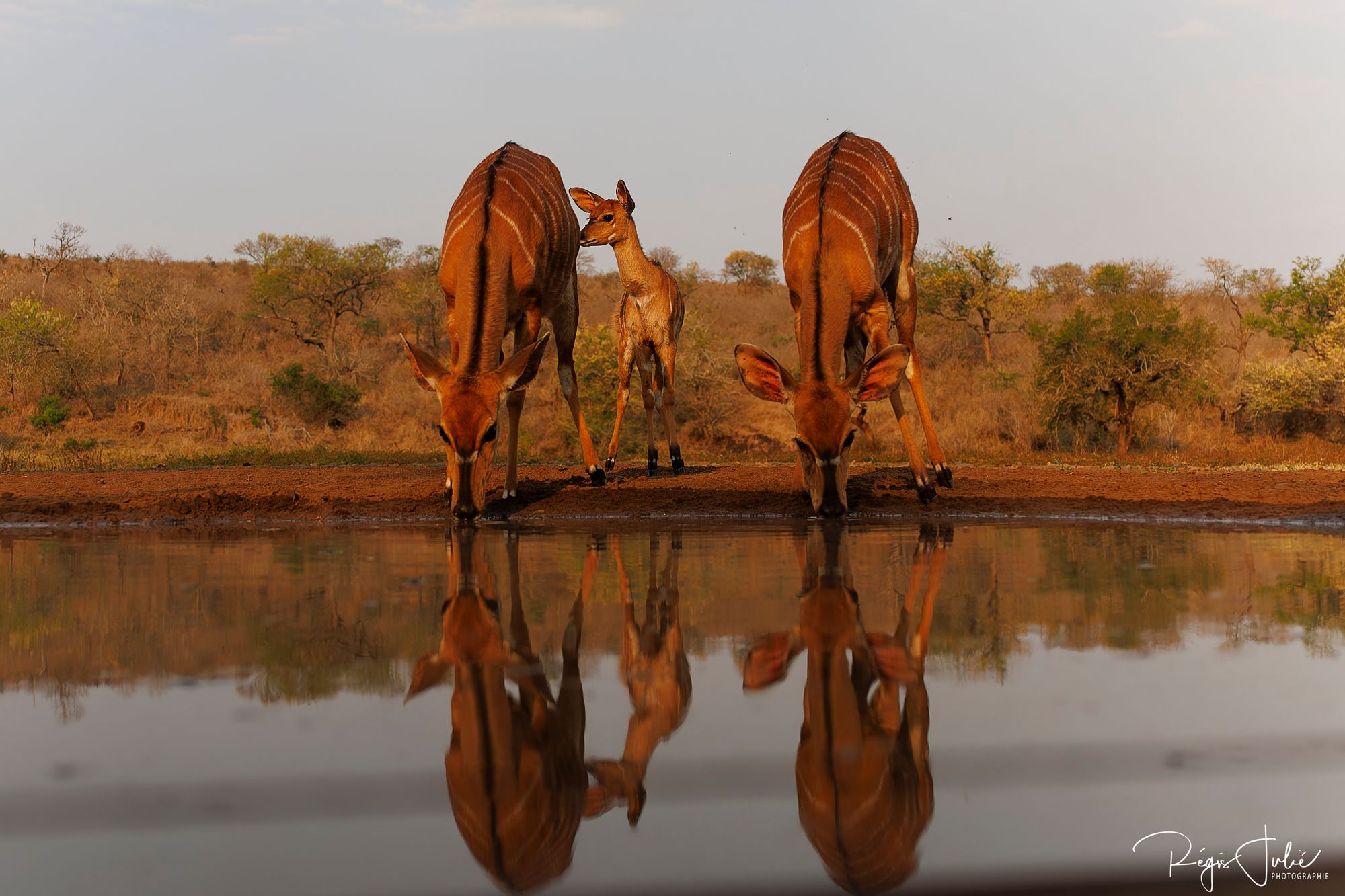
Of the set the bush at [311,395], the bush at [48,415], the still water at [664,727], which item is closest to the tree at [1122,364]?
the still water at [664,727]

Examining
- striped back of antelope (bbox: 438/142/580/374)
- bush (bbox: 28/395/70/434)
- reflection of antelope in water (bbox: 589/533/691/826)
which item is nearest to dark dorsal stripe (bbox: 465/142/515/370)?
striped back of antelope (bbox: 438/142/580/374)

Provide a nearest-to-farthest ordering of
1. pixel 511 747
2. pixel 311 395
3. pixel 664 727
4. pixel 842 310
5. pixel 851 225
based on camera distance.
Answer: pixel 511 747 < pixel 664 727 < pixel 842 310 < pixel 851 225 < pixel 311 395

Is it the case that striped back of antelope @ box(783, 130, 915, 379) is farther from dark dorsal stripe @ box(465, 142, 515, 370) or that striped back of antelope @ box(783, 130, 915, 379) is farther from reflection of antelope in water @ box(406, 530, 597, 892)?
reflection of antelope in water @ box(406, 530, 597, 892)

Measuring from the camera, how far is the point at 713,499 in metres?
11.9

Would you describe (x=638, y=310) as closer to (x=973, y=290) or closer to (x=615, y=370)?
(x=615, y=370)

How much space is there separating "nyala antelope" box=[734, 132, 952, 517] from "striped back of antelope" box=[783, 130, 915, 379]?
1 cm

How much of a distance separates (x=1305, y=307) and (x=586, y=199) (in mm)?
15596

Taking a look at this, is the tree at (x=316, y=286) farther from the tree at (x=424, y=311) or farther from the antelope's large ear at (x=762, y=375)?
the antelope's large ear at (x=762, y=375)

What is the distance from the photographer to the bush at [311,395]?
2731 centimetres

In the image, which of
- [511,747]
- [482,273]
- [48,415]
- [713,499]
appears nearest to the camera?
[511,747]

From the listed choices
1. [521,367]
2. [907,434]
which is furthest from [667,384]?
[521,367]

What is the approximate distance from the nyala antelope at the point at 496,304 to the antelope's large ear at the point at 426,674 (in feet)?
15.5

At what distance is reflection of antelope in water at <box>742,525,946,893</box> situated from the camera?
117 inches

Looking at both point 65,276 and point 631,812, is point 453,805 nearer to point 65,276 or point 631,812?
point 631,812
